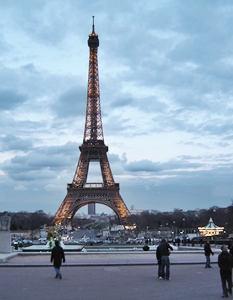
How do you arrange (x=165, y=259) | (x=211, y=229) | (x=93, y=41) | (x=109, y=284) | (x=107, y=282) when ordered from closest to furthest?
1. (x=109, y=284)
2. (x=107, y=282)
3. (x=165, y=259)
4. (x=211, y=229)
5. (x=93, y=41)

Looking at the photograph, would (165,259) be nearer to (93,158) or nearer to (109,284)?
(109,284)

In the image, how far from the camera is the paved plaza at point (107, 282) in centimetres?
1312

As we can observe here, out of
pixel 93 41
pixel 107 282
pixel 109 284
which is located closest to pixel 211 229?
pixel 93 41

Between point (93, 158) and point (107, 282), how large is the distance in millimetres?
68342

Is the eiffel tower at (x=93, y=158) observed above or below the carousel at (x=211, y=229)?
above

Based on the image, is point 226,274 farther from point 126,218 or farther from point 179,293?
point 126,218

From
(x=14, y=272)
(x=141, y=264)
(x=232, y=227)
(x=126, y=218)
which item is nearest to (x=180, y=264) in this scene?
(x=141, y=264)

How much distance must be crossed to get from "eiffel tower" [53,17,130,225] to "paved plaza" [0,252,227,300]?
197ft

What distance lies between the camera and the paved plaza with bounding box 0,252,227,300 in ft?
43.1

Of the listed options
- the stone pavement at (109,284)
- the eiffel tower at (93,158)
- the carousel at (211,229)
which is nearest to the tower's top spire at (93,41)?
the eiffel tower at (93,158)

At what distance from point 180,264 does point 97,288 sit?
31.4 ft

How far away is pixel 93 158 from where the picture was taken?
84.2m

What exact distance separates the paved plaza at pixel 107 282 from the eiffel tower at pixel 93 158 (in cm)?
6005

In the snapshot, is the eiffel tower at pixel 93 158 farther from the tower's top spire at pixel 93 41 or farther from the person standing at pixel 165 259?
the person standing at pixel 165 259
